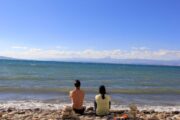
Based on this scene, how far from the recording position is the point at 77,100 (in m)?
10.2

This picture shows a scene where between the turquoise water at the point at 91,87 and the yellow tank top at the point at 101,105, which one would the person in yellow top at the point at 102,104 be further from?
the turquoise water at the point at 91,87

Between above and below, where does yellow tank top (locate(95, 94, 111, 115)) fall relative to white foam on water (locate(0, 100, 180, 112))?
above

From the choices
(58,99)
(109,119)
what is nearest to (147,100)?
(58,99)

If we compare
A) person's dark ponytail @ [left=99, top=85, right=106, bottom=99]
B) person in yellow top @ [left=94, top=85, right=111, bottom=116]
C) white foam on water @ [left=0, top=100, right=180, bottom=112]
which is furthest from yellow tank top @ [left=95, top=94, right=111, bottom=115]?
white foam on water @ [left=0, top=100, right=180, bottom=112]

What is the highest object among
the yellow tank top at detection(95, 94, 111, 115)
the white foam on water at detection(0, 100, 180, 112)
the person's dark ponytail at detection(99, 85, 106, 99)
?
the person's dark ponytail at detection(99, 85, 106, 99)

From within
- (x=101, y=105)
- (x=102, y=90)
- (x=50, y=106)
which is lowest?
(x=50, y=106)

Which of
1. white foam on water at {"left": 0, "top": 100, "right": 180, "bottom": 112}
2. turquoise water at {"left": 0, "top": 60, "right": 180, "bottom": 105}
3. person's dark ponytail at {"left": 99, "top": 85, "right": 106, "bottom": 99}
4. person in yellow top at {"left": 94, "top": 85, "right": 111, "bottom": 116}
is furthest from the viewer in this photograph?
turquoise water at {"left": 0, "top": 60, "right": 180, "bottom": 105}

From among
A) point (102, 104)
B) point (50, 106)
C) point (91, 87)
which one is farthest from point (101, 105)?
point (91, 87)

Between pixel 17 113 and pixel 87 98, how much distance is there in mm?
6068

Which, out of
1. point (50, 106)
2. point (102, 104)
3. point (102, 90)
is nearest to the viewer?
point (102, 90)

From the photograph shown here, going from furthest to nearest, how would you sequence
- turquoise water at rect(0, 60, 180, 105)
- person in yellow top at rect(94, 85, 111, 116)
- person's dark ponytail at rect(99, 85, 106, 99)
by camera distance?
1. turquoise water at rect(0, 60, 180, 105)
2. person in yellow top at rect(94, 85, 111, 116)
3. person's dark ponytail at rect(99, 85, 106, 99)

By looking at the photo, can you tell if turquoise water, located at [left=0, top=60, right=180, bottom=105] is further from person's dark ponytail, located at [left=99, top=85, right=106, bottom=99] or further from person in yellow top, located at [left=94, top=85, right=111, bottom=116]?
person's dark ponytail, located at [left=99, top=85, right=106, bottom=99]

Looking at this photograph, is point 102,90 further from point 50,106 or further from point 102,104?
point 50,106

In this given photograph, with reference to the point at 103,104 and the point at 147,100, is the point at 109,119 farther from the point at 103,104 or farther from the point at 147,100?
the point at 147,100
